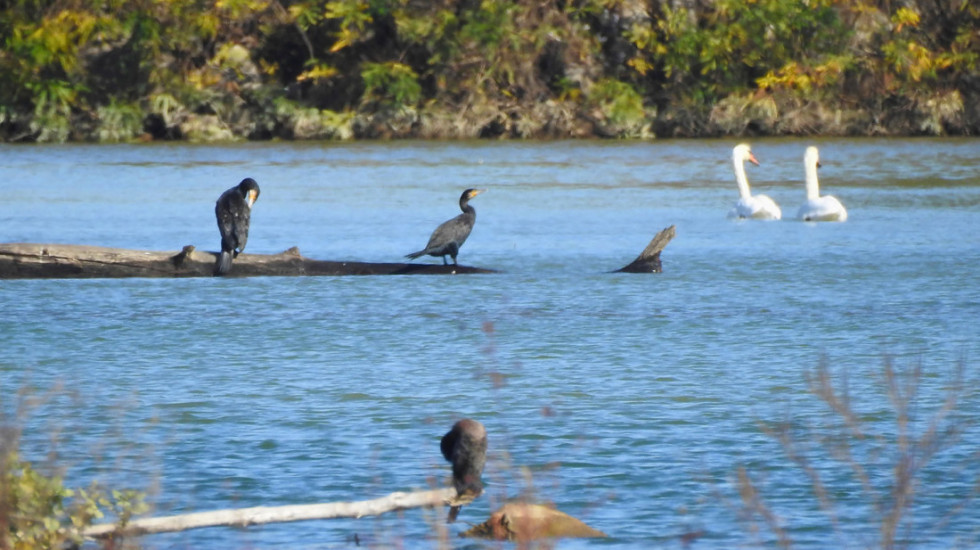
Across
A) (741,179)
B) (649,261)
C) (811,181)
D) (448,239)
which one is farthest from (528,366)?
(741,179)

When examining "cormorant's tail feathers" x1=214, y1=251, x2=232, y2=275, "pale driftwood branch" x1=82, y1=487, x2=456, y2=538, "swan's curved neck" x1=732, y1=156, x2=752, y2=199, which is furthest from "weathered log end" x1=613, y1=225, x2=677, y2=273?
"pale driftwood branch" x1=82, y1=487, x2=456, y2=538

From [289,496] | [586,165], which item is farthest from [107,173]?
[289,496]

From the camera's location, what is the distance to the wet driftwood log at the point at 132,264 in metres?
14.5

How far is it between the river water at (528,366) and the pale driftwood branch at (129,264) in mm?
305

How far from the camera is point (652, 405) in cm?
987

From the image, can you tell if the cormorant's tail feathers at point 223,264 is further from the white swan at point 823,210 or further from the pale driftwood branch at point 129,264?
the white swan at point 823,210

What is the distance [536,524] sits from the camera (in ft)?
20.2

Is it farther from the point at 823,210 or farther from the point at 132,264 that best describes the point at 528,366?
the point at 823,210

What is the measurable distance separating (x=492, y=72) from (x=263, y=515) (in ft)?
140

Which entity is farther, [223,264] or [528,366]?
[223,264]

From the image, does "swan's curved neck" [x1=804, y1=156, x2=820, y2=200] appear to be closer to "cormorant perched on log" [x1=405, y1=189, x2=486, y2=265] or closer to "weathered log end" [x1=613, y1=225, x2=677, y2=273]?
"weathered log end" [x1=613, y1=225, x2=677, y2=273]

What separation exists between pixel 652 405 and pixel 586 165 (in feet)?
87.7

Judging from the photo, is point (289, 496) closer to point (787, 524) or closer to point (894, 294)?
point (787, 524)

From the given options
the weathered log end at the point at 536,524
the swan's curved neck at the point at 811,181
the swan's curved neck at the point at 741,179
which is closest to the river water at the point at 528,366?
the weathered log end at the point at 536,524
